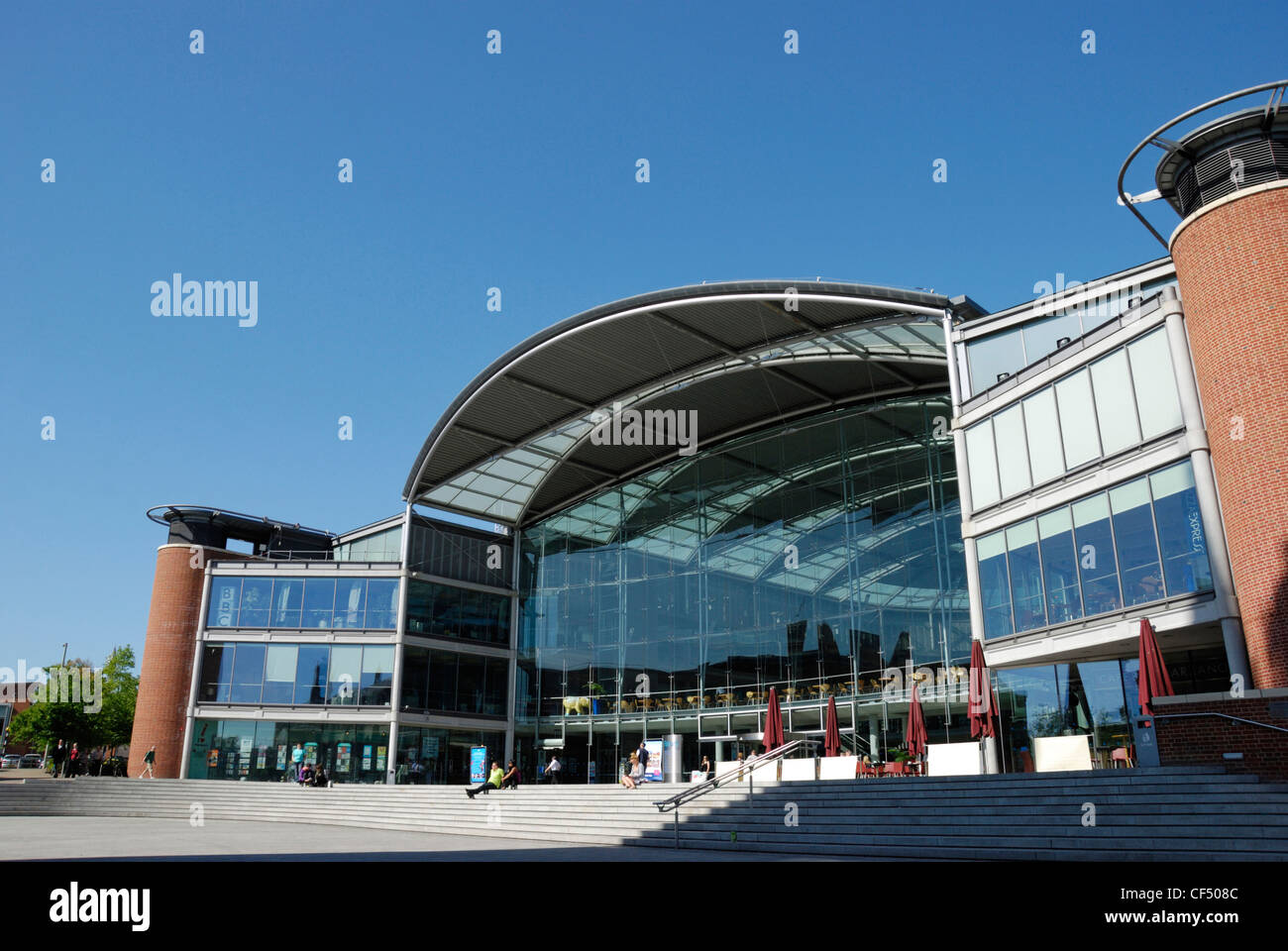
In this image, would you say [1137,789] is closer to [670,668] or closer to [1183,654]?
[1183,654]

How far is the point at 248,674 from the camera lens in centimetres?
3931

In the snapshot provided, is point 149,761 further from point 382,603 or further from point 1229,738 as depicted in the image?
point 1229,738

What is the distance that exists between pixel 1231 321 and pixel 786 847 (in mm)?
11759

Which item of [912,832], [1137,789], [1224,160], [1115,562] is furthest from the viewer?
[1115,562]

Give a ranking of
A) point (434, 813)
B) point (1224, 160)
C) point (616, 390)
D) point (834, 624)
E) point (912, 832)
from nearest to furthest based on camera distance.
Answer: point (912, 832), point (1224, 160), point (434, 813), point (834, 624), point (616, 390)

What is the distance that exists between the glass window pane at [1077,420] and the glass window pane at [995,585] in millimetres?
2729

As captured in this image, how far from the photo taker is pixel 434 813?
83.8 feet

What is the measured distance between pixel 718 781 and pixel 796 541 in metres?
13.1

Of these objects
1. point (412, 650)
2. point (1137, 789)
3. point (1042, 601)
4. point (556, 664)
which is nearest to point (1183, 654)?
point (1042, 601)

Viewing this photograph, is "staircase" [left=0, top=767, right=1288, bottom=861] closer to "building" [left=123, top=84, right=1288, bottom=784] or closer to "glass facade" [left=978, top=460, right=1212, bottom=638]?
"building" [left=123, top=84, right=1288, bottom=784]

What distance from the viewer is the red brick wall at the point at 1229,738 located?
45.4 feet

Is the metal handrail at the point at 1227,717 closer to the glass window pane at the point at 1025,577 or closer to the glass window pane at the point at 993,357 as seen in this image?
the glass window pane at the point at 1025,577

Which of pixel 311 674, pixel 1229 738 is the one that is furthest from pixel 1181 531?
pixel 311 674

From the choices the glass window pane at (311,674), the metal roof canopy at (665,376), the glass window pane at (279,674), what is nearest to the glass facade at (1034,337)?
the metal roof canopy at (665,376)
